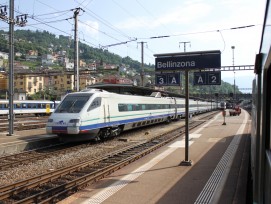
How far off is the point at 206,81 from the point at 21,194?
6773 mm

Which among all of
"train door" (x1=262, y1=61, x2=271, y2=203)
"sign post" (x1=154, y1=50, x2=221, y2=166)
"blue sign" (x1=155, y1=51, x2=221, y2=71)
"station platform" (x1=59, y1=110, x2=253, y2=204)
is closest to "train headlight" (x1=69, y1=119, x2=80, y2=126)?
"station platform" (x1=59, y1=110, x2=253, y2=204)

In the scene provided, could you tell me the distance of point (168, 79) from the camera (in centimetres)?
1242

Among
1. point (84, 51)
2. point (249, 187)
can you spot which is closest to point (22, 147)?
point (249, 187)

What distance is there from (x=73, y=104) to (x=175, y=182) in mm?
9406

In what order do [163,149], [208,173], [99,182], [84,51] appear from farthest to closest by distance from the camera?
[84,51] → [163,149] → [208,173] → [99,182]

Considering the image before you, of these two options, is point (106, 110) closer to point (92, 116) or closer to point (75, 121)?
point (92, 116)

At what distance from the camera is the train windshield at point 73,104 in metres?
16.7

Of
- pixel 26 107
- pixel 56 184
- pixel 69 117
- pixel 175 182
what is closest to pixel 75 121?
pixel 69 117

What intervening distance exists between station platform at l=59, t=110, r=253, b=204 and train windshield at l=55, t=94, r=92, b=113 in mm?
5079

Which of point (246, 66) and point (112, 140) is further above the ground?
point (246, 66)

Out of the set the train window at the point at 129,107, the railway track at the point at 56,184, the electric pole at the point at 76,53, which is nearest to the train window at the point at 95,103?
the train window at the point at 129,107

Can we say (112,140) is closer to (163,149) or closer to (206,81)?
(163,149)

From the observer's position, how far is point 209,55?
10523 millimetres

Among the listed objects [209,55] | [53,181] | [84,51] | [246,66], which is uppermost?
[84,51]
